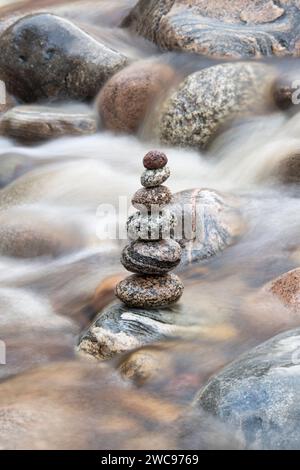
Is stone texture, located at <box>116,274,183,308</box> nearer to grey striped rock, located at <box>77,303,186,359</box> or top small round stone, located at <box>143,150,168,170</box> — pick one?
grey striped rock, located at <box>77,303,186,359</box>

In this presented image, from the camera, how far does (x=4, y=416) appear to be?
3527 mm

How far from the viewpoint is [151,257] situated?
450 centimetres

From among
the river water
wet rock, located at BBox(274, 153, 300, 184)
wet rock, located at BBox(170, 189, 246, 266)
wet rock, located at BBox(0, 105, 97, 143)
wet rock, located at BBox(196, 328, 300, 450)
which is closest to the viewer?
wet rock, located at BBox(196, 328, 300, 450)

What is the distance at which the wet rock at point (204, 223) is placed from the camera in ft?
18.5

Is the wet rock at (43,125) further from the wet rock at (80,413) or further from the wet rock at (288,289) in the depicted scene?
the wet rock at (80,413)

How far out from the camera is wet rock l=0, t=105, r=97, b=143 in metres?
9.70

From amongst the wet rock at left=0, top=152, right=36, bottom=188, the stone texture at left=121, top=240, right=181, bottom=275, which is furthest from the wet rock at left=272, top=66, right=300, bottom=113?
the stone texture at left=121, top=240, right=181, bottom=275

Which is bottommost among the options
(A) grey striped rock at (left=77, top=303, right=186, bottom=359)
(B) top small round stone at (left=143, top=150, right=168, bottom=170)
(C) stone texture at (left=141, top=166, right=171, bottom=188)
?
(A) grey striped rock at (left=77, top=303, right=186, bottom=359)

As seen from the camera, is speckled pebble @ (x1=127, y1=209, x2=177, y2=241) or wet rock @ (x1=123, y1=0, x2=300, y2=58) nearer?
speckled pebble @ (x1=127, y1=209, x2=177, y2=241)

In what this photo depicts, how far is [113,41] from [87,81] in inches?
38.3

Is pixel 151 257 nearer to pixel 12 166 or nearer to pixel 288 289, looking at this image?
pixel 288 289

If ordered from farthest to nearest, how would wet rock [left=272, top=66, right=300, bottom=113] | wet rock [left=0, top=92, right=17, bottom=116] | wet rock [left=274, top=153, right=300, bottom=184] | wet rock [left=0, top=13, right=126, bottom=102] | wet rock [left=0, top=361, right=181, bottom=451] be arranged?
wet rock [left=0, top=92, right=17, bottom=116] → wet rock [left=0, top=13, right=126, bottom=102] → wet rock [left=272, top=66, right=300, bottom=113] → wet rock [left=274, top=153, right=300, bottom=184] → wet rock [left=0, top=361, right=181, bottom=451]

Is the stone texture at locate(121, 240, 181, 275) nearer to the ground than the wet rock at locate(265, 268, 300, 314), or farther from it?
farther from it
